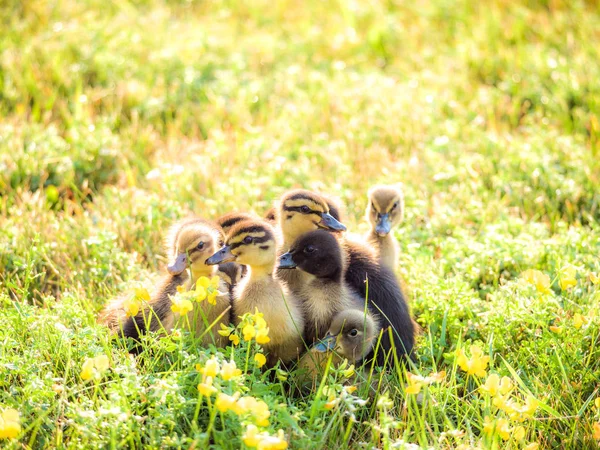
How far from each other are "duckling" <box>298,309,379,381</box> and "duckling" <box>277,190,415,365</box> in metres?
0.12

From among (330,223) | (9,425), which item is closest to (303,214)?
(330,223)

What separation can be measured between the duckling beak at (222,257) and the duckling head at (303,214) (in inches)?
26.1

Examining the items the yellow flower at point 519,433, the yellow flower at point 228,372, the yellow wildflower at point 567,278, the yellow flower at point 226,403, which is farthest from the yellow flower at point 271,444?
the yellow wildflower at point 567,278

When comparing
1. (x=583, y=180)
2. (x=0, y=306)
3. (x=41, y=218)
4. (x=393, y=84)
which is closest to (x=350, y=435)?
(x=0, y=306)

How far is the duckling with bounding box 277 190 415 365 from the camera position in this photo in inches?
158

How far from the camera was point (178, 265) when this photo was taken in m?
3.94

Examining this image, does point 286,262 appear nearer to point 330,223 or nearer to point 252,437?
point 330,223

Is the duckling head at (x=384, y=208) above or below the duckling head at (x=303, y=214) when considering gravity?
below

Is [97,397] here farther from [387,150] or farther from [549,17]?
[549,17]

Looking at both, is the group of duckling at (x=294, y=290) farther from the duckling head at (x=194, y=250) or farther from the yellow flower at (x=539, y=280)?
the yellow flower at (x=539, y=280)

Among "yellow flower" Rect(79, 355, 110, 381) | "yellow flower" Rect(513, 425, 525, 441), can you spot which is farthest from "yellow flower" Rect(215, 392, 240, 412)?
"yellow flower" Rect(513, 425, 525, 441)

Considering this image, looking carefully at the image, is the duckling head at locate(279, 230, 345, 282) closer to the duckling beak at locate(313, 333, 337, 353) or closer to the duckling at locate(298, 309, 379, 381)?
the duckling at locate(298, 309, 379, 381)

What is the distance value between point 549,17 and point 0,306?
7.52 metres

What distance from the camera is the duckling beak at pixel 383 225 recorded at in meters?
4.74
